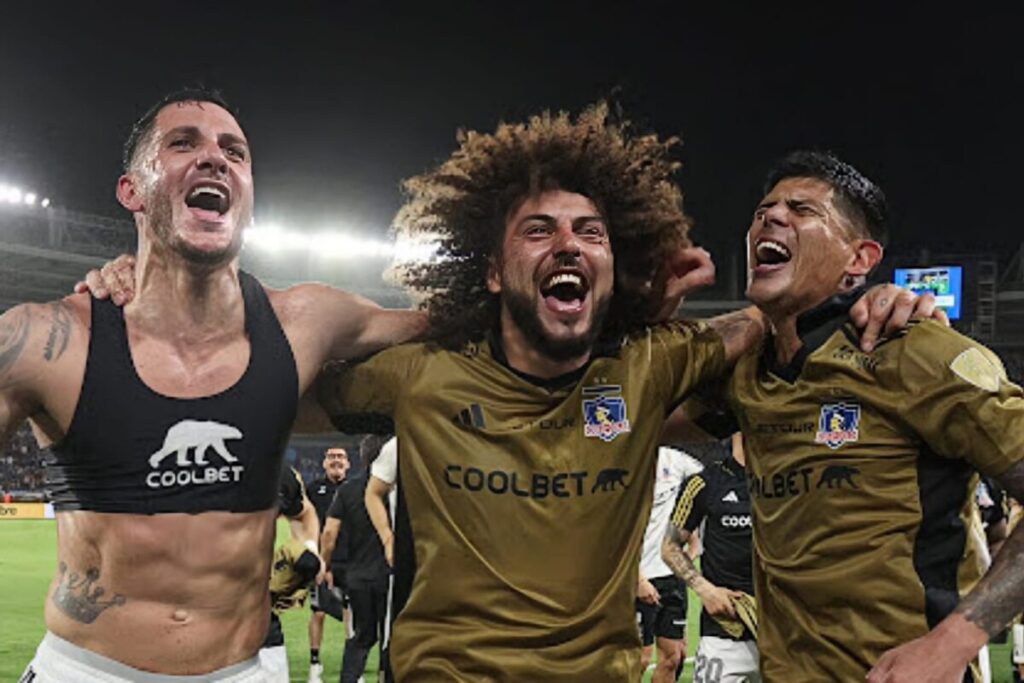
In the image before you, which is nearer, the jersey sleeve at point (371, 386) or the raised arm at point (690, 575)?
the jersey sleeve at point (371, 386)

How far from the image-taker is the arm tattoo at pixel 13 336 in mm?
3051

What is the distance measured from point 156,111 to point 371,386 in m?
1.15

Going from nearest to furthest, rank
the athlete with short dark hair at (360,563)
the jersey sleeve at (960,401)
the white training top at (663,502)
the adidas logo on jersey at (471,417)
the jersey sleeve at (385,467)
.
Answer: the jersey sleeve at (960,401) < the adidas logo on jersey at (471,417) < the jersey sleeve at (385,467) < the athlete with short dark hair at (360,563) < the white training top at (663,502)

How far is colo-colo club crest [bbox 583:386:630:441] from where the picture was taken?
3334mm

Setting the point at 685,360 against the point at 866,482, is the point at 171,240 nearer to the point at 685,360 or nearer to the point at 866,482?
the point at 685,360

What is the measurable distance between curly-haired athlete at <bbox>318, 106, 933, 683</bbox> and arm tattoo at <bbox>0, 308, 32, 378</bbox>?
933mm

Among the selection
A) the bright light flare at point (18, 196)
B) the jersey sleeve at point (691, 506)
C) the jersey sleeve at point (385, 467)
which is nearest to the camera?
the jersey sleeve at point (691, 506)

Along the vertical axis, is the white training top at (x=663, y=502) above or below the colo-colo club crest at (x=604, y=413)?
below

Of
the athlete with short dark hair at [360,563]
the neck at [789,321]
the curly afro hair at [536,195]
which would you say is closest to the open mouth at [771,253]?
the neck at [789,321]

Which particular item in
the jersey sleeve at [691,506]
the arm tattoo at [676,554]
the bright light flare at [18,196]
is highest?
the bright light flare at [18,196]

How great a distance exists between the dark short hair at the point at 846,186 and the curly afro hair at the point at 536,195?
507mm

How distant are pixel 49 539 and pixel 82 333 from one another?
22995 millimetres

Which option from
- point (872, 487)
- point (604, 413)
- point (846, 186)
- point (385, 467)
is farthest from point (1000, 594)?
point (385, 467)

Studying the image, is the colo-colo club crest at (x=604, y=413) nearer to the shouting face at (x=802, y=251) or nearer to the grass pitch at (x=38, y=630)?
the shouting face at (x=802, y=251)
